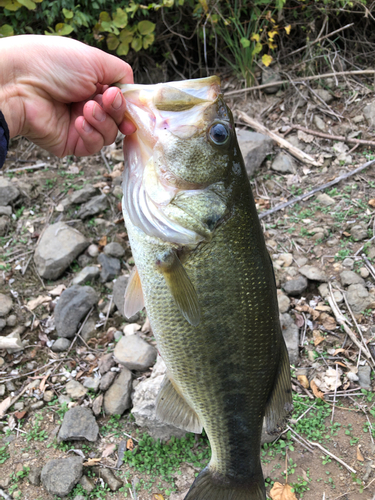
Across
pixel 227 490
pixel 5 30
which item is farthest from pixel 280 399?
pixel 5 30

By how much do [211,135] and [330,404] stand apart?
2.10 metres

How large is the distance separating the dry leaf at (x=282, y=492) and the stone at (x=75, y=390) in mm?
1478

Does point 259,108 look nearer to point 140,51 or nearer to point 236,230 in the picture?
point 140,51

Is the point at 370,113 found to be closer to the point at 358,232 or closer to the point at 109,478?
the point at 358,232

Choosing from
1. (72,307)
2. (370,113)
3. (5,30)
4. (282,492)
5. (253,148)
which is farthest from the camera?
(370,113)

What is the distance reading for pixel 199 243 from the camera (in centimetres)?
161

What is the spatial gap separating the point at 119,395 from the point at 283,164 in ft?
9.61

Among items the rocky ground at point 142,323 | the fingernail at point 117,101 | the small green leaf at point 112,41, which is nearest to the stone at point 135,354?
the rocky ground at point 142,323

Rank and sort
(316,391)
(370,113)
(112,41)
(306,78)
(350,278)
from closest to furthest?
(316,391)
(350,278)
(370,113)
(112,41)
(306,78)

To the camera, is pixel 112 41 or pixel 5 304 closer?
pixel 5 304

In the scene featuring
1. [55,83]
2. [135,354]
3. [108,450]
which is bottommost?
[108,450]

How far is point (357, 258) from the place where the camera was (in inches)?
133

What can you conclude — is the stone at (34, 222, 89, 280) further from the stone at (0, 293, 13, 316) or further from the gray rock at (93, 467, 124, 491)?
the gray rock at (93, 467, 124, 491)

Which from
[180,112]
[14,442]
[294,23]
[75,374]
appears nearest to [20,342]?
[75,374]
